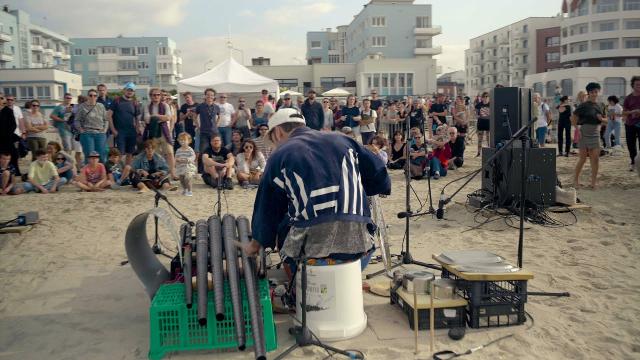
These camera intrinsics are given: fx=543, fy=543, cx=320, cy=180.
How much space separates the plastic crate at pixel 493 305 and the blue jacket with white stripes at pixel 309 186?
3.38 feet

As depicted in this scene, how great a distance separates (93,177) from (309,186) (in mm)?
8388

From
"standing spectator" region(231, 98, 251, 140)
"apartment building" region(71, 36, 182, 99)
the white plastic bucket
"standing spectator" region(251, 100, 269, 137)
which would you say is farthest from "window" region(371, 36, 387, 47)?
the white plastic bucket

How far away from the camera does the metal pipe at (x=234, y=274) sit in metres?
3.62

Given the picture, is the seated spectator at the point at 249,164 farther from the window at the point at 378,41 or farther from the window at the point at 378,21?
the window at the point at 378,21

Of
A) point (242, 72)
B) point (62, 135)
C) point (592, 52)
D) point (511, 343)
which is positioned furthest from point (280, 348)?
point (592, 52)

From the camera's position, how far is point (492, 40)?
93125 millimetres

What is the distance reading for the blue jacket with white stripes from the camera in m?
3.62

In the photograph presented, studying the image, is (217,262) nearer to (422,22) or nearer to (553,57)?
(422,22)

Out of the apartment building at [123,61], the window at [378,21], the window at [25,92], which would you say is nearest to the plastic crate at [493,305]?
the window at [25,92]

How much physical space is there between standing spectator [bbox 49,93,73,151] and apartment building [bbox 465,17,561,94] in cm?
7176

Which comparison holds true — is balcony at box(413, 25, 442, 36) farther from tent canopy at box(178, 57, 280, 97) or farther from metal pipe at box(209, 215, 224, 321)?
metal pipe at box(209, 215, 224, 321)

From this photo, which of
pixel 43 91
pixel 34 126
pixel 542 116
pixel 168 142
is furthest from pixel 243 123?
pixel 43 91

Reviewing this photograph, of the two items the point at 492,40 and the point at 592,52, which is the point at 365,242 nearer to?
the point at 592,52

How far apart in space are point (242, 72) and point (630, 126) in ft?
35.4
